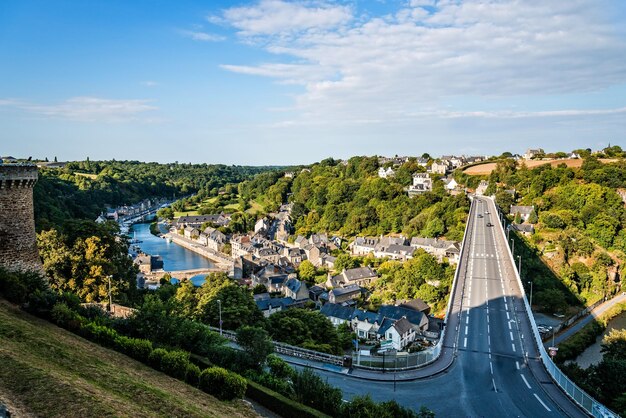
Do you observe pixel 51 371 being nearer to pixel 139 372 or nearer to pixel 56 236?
pixel 139 372

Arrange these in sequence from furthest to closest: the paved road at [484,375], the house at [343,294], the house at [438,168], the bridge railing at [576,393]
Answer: the house at [438,168], the house at [343,294], the paved road at [484,375], the bridge railing at [576,393]

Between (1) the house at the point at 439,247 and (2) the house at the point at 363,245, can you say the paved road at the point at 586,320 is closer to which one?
(1) the house at the point at 439,247

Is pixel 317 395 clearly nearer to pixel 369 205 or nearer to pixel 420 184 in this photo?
pixel 369 205

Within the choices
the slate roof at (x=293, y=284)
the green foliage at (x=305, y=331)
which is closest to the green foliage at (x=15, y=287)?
the green foliage at (x=305, y=331)

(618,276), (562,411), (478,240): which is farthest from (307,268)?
(562,411)

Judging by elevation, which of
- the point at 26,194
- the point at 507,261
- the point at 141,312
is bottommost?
the point at 507,261

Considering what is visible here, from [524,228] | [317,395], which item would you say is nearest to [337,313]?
[317,395]
